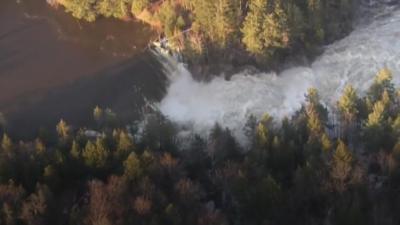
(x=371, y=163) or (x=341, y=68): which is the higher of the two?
(x=341, y=68)

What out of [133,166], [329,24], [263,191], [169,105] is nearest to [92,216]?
[133,166]

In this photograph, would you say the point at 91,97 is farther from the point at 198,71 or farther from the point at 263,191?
the point at 263,191

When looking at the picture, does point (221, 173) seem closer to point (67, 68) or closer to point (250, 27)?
point (250, 27)

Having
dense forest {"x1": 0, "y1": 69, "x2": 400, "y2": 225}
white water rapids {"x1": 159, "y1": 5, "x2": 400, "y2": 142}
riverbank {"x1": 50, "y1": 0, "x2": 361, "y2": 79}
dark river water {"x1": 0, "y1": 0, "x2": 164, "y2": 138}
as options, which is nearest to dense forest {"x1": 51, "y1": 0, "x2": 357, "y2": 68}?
riverbank {"x1": 50, "y1": 0, "x2": 361, "y2": 79}

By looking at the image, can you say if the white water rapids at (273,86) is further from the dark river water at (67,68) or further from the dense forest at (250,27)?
the dark river water at (67,68)

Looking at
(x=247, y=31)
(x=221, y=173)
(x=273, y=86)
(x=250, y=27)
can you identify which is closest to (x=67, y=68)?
(x=247, y=31)

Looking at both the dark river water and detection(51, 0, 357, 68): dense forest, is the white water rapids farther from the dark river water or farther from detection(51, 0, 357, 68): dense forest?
the dark river water
